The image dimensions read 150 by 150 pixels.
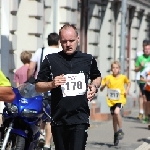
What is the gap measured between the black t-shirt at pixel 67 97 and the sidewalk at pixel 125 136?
5333 mm

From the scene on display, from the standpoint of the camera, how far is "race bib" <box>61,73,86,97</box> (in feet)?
24.1

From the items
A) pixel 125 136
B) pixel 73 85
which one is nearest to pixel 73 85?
pixel 73 85

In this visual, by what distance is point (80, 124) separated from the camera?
7.36m

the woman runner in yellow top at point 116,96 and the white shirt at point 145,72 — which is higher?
the white shirt at point 145,72

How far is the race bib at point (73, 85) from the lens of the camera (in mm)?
Answer: 7352

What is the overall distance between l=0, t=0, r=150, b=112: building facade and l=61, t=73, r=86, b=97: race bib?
306 inches

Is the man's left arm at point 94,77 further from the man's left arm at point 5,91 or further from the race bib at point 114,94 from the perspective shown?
the race bib at point 114,94

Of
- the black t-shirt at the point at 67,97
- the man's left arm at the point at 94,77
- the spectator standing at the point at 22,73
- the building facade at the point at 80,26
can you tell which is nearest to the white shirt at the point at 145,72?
the building facade at the point at 80,26

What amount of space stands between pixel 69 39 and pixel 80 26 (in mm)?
15525

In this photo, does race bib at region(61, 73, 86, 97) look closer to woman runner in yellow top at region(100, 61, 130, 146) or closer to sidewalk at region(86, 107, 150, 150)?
sidewalk at region(86, 107, 150, 150)

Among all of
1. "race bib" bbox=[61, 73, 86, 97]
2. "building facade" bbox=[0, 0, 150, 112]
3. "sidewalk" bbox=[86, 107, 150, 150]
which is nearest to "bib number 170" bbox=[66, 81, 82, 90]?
"race bib" bbox=[61, 73, 86, 97]

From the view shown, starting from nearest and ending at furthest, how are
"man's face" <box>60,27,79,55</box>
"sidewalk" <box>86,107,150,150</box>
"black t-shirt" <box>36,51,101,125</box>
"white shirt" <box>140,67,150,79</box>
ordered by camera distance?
"man's face" <box>60,27,79,55</box>, "black t-shirt" <box>36,51,101,125</box>, "sidewalk" <box>86,107,150,150</box>, "white shirt" <box>140,67,150,79</box>

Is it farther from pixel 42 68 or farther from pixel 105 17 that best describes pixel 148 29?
pixel 42 68

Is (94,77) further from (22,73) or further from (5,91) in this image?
(22,73)
